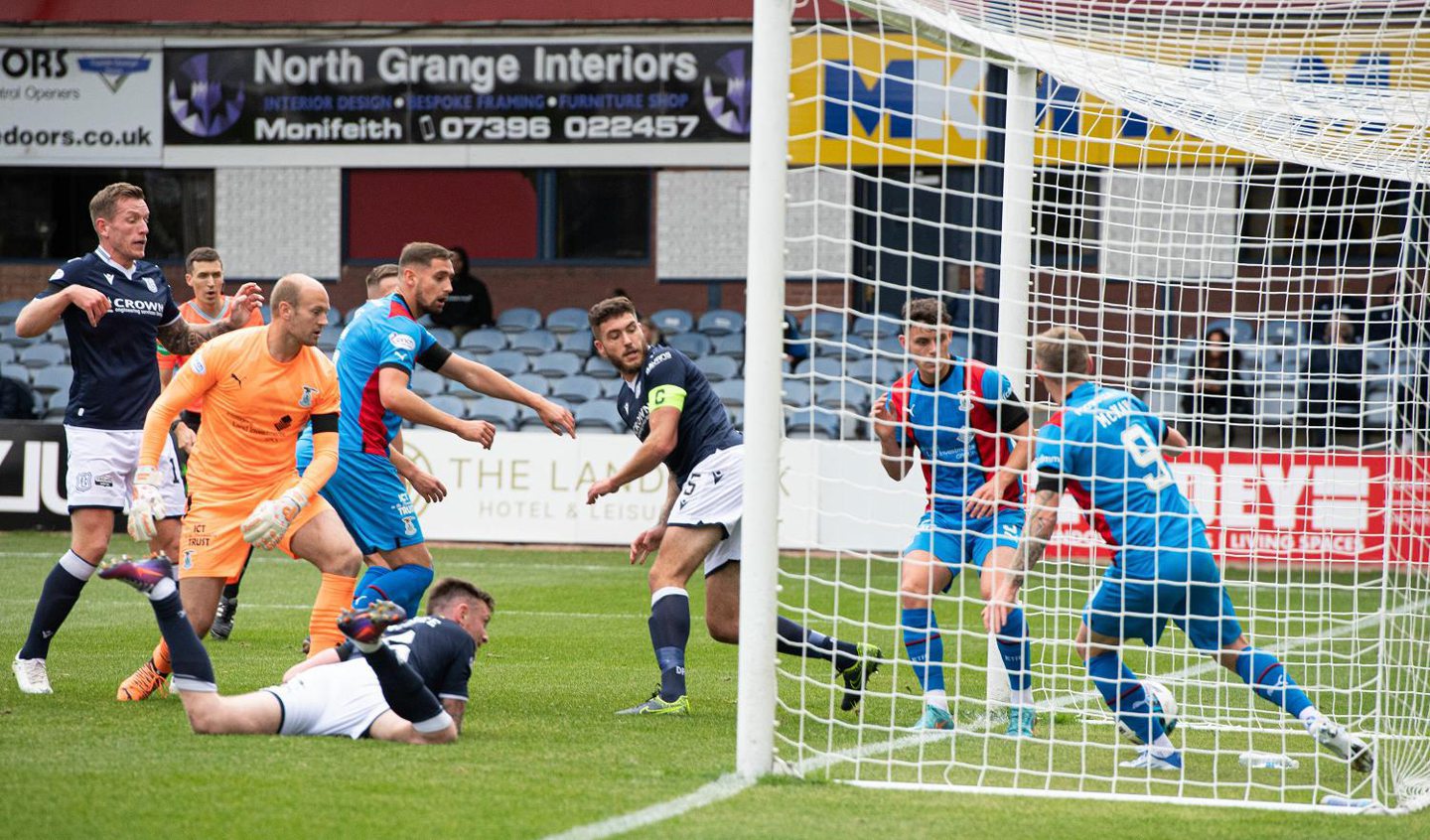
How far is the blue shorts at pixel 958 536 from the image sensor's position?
24.1ft

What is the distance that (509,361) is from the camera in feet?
63.3

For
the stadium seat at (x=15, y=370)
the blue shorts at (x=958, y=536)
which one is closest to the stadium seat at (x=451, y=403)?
the stadium seat at (x=15, y=370)

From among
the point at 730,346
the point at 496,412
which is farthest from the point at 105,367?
the point at 730,346

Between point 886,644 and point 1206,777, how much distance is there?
164 inches

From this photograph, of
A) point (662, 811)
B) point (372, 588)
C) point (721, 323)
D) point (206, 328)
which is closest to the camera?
point (662, 811)

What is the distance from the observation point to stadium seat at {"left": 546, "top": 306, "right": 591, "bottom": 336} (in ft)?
67.2

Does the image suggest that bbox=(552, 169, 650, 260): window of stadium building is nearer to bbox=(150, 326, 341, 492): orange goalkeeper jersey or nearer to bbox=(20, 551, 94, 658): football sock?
bbox=(20, 551, 94, 658): football sock

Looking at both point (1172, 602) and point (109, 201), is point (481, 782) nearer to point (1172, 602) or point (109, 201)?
point (1172, 602)

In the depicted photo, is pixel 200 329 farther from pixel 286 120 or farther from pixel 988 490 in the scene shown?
pixel 286 120

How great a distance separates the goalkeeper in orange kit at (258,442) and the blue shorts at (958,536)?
2593 mm

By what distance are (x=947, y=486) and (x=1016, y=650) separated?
32.7 inches

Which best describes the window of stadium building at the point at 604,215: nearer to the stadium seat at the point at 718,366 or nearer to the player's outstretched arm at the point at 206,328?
the stadium seat at the point at 718,366

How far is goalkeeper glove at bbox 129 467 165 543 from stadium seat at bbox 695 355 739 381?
12323 millimetres

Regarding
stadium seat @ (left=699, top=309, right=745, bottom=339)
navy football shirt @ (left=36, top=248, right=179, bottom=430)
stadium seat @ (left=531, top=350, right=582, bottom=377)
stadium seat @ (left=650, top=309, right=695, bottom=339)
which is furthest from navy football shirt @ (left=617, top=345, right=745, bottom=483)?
stadium seat @ (left=650, top=309, right=695, bottom=339)
